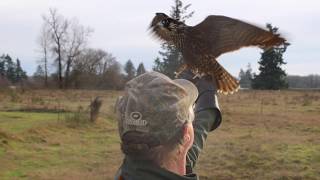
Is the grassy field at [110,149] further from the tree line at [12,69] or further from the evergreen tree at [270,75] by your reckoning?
Result: the tree line at [12,69]

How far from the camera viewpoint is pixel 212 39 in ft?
10.5

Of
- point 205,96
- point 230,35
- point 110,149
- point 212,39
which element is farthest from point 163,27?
point 110,149

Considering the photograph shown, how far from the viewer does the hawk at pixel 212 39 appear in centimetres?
283

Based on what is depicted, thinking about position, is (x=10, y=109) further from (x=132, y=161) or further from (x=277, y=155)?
(x=132, y=161)

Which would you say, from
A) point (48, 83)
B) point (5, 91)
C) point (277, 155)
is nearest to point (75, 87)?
point (48, 83)

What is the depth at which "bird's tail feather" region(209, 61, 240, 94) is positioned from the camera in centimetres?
312

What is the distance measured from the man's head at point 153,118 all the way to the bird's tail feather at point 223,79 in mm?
1224

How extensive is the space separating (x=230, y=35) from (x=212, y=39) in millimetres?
282

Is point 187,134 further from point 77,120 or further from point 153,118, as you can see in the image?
point 77,120

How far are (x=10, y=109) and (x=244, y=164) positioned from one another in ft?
39.8

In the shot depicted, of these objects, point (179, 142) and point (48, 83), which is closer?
point (179, 142)

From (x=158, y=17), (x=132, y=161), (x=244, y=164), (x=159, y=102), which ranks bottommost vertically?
(x=244, y=164)

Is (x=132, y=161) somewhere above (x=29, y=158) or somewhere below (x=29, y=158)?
above

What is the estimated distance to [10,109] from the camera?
21797 millimetres
